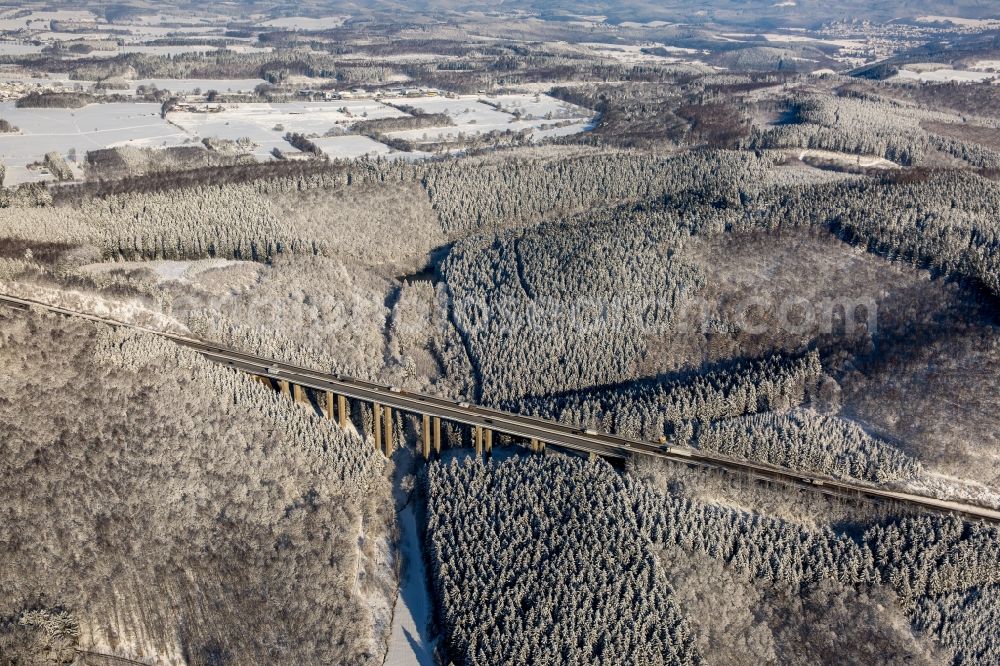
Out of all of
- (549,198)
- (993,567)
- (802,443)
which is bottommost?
(993,567)

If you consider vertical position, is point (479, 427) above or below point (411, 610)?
above

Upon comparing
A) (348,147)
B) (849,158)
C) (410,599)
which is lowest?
(410,599)

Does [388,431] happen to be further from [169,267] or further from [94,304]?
[169,267]

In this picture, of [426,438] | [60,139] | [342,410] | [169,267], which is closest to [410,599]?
[426,438]

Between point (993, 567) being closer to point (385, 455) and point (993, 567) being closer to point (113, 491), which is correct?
point (385, 455)

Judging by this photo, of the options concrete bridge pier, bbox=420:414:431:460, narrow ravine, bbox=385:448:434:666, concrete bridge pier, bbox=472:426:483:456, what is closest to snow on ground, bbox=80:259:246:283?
concrete bridge pier, bbox=420:414:431:460

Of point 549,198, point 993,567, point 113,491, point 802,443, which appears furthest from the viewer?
point 549,198

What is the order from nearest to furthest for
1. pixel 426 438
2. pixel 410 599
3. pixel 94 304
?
pixel 410 599
pixel 426 438
pixel 94 304

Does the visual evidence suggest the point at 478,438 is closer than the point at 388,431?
Yes

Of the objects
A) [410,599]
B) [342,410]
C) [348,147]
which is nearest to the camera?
[410,599]

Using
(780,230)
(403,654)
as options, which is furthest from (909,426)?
(403,654)
